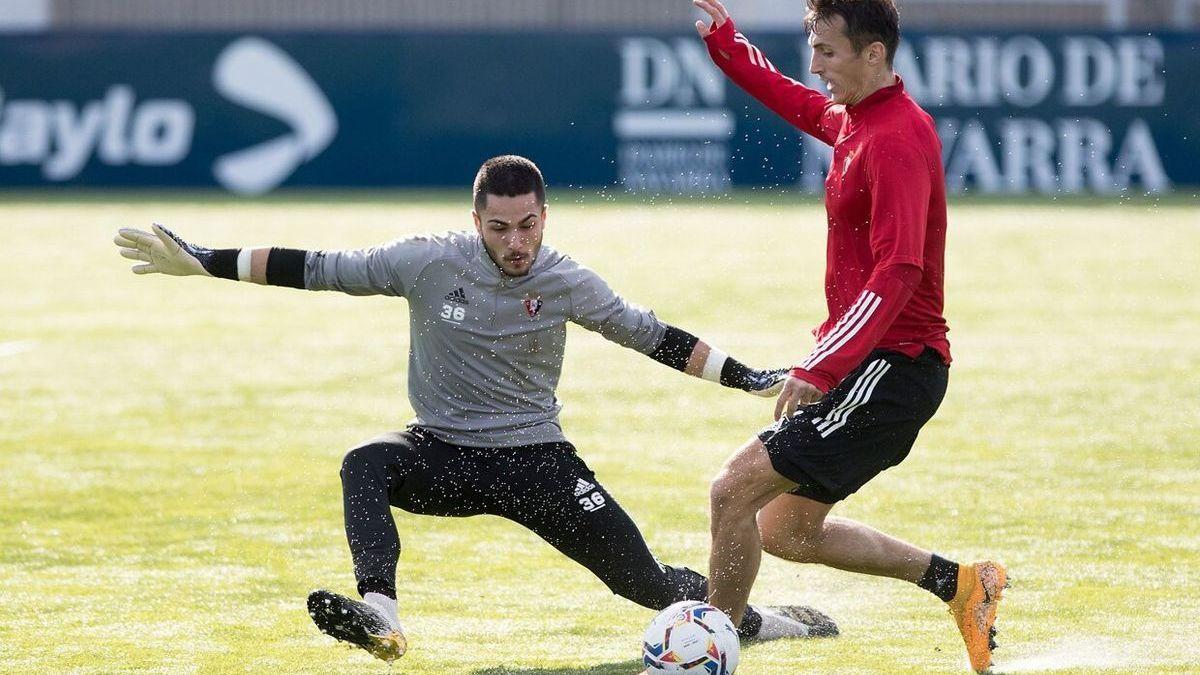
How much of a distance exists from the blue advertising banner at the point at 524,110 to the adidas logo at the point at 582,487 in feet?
66.8

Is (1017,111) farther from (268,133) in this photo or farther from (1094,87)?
(268,133)

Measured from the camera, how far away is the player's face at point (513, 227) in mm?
6477

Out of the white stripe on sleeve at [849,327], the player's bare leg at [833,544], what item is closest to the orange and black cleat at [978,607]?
the player's bare leg at [833,544]

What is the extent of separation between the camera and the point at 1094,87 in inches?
1050

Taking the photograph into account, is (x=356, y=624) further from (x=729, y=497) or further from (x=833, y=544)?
(x=833, y=544)

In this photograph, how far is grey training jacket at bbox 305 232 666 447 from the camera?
22.0ft

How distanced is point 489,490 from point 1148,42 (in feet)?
72.8

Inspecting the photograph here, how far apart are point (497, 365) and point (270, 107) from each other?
68.7 feet

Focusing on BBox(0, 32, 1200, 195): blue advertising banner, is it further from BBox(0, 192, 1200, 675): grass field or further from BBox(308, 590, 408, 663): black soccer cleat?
BBox(308, 590, 408, 663): black soccer cleat

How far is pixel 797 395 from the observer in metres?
5.71

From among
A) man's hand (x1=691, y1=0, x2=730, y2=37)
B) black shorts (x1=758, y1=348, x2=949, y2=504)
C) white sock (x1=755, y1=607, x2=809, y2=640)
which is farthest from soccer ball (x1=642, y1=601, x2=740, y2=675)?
man's hand (x1=691, y1=0, x2=730, y2=37)

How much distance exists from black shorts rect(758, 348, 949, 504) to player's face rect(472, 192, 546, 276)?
3.51ft

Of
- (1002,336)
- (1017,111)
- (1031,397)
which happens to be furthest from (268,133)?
(1031,397)

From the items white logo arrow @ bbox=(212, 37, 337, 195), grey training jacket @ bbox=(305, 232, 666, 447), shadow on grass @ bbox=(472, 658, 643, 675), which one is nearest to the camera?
shadow on grass @ bbox=(472, 658, 643, 675)
